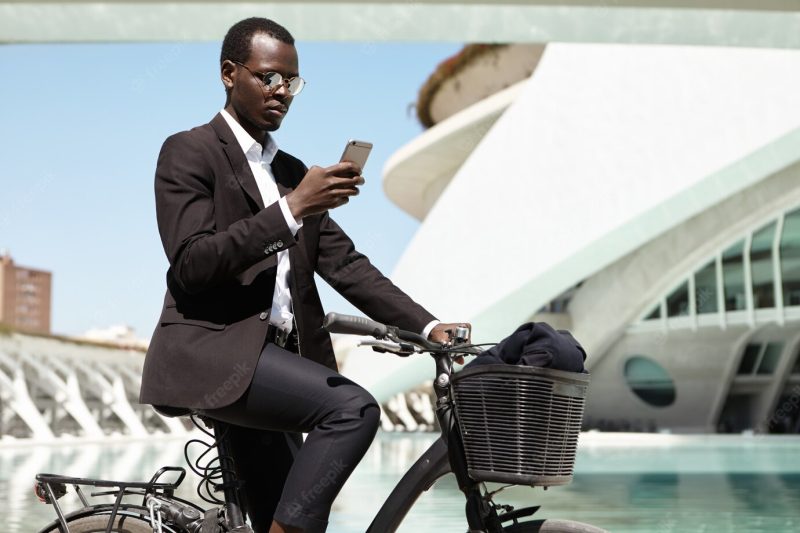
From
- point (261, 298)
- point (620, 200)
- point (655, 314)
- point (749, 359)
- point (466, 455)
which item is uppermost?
point (261, 298)

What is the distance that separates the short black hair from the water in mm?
3804

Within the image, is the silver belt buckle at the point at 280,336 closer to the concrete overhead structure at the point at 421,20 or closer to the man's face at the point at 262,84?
the man's face at the point at 262,84

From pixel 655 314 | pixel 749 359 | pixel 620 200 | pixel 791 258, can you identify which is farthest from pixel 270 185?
pixel 749 359

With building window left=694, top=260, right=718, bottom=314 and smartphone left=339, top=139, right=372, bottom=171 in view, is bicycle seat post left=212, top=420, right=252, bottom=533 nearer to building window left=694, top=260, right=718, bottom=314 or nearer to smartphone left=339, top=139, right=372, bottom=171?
smartphone left=339, top=139, right=372, bottom=171

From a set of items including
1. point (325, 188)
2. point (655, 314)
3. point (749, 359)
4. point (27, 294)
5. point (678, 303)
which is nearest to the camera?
point (325, 188)

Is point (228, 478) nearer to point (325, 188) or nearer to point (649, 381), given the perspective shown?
point (325, 188)

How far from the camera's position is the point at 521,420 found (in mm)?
1884

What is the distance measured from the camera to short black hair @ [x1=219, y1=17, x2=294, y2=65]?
222 centimetres

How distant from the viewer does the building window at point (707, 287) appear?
2965 centimetres

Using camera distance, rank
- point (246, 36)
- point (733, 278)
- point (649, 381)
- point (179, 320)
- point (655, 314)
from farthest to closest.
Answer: point (649, 381), point (655, 314), point (733, 278), point (246, 36), point (179, 320)

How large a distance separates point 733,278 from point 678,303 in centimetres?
168

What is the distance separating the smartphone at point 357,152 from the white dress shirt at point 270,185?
0.86ft

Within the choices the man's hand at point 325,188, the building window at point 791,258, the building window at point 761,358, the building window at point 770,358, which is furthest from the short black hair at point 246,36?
the building window at point 770,358

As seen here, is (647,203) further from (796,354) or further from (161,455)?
(796,354)
